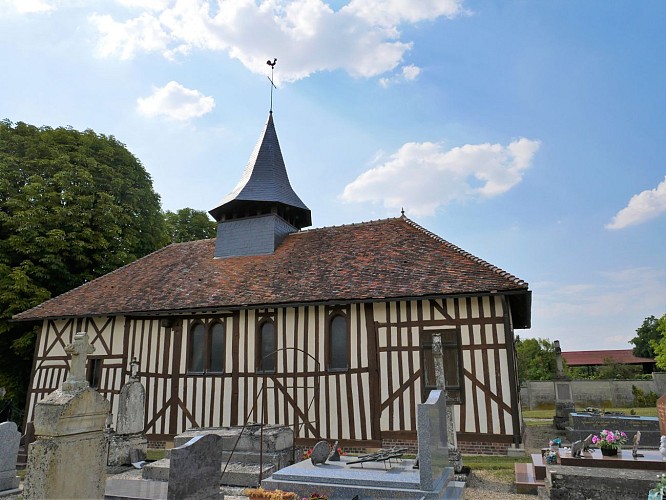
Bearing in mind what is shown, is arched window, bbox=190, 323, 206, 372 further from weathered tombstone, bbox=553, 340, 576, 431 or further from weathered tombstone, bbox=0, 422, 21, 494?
weathered tombstone, bbox=553, 340, 576, 431

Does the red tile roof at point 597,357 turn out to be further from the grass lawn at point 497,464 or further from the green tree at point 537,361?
the grass lawn at point 497,464

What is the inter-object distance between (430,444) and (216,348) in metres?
8.25

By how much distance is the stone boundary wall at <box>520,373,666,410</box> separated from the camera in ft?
79.7

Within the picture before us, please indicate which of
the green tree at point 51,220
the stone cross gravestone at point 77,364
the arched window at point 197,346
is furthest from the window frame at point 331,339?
the green tree at point 51,220

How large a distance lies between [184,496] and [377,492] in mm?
2331

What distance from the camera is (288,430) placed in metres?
9.23

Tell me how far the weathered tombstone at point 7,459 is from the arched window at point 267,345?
555cm

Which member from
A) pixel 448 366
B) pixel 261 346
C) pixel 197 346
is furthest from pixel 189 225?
pixel 448 366

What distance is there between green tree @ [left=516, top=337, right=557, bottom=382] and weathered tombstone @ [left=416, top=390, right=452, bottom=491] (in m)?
28.5

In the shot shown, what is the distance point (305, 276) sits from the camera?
12.7m

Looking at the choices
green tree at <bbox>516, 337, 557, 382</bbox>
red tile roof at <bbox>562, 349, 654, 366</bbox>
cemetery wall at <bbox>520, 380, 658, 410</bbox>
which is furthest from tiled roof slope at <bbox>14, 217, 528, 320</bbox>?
red tile roof at <bbox>562, 349, 654, 366</bbox>

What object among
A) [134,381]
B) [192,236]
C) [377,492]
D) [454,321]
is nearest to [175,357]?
[134,381]

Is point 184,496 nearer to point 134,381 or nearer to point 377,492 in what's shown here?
point 377,492

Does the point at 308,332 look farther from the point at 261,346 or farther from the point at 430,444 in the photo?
the point at 430,444
